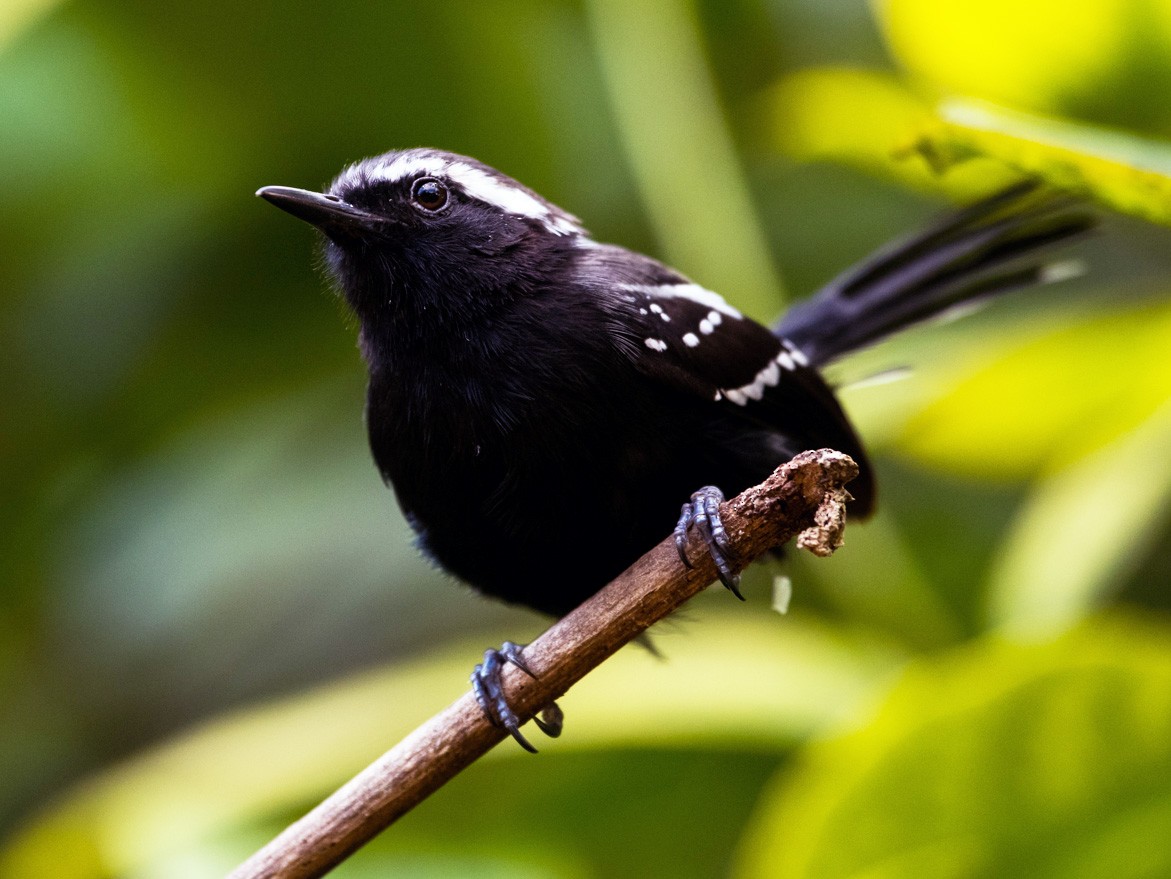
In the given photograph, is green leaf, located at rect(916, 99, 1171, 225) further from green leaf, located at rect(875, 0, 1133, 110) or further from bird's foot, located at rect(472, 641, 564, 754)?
bird's foot, located at rect(472, 641, 564, 754)

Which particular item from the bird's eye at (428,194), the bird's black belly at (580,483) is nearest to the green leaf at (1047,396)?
the bird's black belly at (580,483)

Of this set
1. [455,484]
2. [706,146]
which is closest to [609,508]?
[455,484]

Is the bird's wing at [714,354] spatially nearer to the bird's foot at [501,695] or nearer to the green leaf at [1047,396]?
the green leaf at [1047,396]

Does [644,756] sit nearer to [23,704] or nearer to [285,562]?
[285,562]

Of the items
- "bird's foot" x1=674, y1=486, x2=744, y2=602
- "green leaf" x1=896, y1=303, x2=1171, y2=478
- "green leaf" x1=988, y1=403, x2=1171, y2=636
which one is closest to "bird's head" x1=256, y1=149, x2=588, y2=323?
"bird's foot" x1=674, y1=486, x2=744, y2=602

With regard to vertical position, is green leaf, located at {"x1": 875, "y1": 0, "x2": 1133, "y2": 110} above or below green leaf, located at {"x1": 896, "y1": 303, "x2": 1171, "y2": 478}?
above

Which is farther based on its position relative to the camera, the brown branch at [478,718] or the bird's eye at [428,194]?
the bird's eye at [428,194]

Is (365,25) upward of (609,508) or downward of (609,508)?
upward
